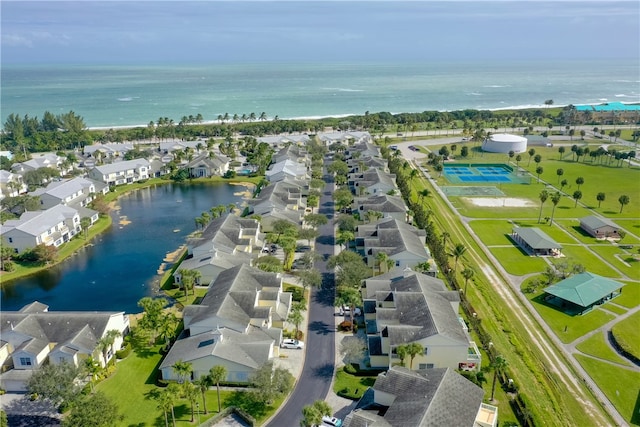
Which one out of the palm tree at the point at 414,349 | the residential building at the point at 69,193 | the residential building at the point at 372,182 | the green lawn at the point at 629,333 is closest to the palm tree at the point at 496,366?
the palm tree at the point at 414,349

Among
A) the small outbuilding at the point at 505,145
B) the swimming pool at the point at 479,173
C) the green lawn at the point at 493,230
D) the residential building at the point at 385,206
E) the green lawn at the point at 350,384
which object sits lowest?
the green lawn at the point at 350,384

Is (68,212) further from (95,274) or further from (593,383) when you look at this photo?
(593,383)

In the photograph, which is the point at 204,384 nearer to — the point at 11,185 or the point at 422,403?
the point at 422,403

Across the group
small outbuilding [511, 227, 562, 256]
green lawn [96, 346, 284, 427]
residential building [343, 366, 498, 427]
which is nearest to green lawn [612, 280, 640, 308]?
small outbuilding [511, 227, 562, 256]

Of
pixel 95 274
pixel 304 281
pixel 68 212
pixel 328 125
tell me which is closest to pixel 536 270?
pixel 304 281

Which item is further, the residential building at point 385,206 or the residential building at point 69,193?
the residential building at point 69,193

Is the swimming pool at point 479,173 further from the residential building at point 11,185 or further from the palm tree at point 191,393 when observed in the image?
the residential building at point 11,185

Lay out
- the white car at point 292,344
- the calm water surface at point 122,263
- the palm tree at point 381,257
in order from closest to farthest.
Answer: the white car at point 292,344 < the calm water surface at point 122,263 < the palm tree at point 381,257

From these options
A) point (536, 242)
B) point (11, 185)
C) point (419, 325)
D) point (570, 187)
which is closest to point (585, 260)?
point (536, 242)

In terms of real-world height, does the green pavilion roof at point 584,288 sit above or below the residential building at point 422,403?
above
